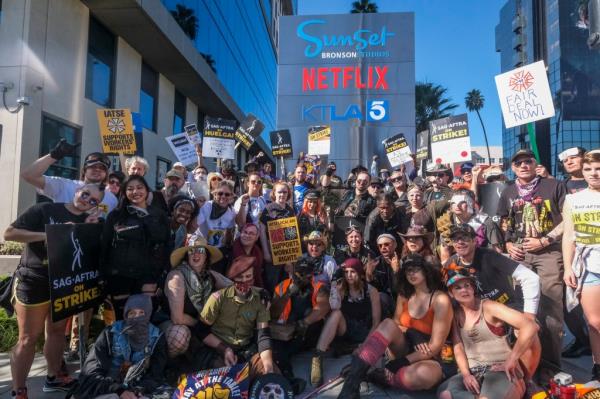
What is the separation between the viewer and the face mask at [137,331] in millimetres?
3143

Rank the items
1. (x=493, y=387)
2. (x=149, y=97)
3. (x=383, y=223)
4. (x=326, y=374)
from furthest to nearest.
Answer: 1. (x=149, y=97)
2. (x=383, y=223)
3. (x=326, y=374)
4. (x=493, y=387)

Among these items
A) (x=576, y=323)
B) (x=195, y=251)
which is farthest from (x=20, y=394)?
(x=576, y=323)

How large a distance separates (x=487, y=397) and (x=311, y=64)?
14606 millimetres

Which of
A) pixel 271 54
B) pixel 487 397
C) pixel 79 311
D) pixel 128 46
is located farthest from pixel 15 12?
pixel 271 54

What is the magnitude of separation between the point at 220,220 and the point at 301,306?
4.48 ft

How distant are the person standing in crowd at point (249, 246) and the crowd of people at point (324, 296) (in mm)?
16

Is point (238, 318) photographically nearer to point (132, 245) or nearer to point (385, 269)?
point (132, 245)

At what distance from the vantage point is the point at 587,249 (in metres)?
3.22

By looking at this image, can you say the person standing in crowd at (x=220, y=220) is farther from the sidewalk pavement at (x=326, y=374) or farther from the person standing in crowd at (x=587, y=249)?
the person standing in crowd at (x=587, y=249)

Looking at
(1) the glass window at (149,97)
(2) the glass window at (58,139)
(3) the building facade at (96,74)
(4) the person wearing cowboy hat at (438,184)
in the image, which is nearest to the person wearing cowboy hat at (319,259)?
(4) the person wearing cowboy hat at (438,184)

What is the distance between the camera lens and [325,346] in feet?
12.6

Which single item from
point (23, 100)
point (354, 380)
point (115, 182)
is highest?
point (23, 100)

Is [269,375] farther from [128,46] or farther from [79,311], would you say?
[128,46]

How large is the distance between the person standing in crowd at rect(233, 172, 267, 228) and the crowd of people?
23 centimetres
